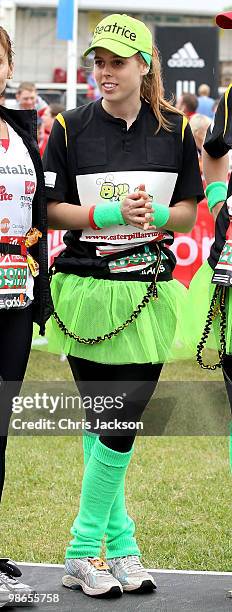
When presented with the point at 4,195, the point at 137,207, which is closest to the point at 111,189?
the point at 137,207

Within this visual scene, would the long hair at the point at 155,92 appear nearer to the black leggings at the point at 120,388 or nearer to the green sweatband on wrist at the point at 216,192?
the green sweatband on wrist at the point at 216,192

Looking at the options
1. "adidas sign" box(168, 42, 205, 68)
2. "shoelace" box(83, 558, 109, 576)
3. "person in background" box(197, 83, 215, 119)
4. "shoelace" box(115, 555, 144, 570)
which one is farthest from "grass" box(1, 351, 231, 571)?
"adidas sign" box(168, 42, 205, 68)

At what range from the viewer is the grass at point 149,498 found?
446cm

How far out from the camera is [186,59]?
552 inches

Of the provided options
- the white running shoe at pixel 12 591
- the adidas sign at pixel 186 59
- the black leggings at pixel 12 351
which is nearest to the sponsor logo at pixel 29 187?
the black leggings at pixel 12 351

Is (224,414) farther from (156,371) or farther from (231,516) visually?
(156,371)

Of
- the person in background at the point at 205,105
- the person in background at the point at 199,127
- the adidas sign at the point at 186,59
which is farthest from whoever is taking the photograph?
the adidas sign at the point at 186,59

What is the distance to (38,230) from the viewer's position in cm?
354

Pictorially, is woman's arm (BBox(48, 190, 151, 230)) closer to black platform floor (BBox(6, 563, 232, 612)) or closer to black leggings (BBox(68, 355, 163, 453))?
black leggings (BBox(68, 355, 163, 453))

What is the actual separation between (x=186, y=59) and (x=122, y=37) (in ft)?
35.4

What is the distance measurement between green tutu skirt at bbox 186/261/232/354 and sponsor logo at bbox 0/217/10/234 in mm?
712

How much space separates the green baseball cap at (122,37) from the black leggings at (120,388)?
109 cm

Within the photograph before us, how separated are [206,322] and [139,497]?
6.34 feet

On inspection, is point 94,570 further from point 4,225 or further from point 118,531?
point 4,225
